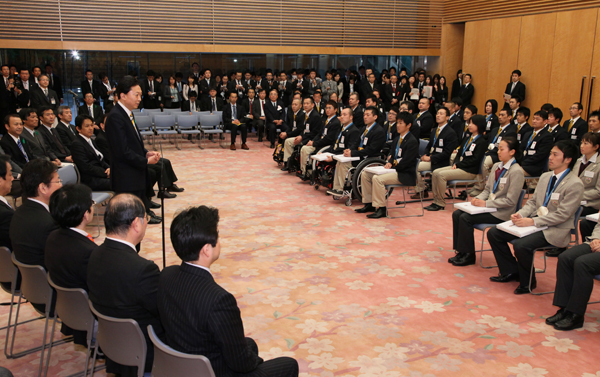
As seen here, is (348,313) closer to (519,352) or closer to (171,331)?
(519,352)

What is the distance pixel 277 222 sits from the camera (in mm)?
6480

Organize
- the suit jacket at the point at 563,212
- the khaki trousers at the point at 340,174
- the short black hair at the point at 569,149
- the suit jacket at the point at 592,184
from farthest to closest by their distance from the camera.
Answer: the khaki trousers at the point at 340,174 → the suit jacket at the point at 592,184 → the short black hair at the point at 569,149 → the suit jacket at the point at 563,212

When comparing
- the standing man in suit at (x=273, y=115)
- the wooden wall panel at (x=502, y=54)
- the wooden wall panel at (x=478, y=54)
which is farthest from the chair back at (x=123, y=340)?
the wooden wall panel at (x=478, y=54)

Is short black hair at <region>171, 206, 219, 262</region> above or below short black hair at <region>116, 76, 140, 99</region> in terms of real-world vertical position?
below

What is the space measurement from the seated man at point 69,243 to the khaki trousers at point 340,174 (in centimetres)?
490

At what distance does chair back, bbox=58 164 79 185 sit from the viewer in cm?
578

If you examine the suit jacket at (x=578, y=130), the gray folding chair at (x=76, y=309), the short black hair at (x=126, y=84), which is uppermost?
the short black hair at (x=126, y=84)

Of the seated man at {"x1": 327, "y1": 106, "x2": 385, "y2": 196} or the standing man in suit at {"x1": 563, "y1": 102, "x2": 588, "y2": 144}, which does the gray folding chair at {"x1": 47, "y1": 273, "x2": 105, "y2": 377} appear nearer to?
the seated man at {"x1": 327, "y1": 106, "x2": 385, "y2": 196}

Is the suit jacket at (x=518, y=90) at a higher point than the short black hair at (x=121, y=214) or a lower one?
higher

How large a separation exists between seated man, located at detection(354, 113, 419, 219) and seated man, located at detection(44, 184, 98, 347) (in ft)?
14.6

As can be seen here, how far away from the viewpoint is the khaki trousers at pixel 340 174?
24.4 ft

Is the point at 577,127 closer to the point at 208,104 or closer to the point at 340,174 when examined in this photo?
Result: the point at 340,174

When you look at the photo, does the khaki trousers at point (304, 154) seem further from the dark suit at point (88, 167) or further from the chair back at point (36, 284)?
the chair back at point (36, 284)

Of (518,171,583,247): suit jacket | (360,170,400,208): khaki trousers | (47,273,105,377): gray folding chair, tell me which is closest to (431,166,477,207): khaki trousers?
(360,170,400,208): khaki trousers
